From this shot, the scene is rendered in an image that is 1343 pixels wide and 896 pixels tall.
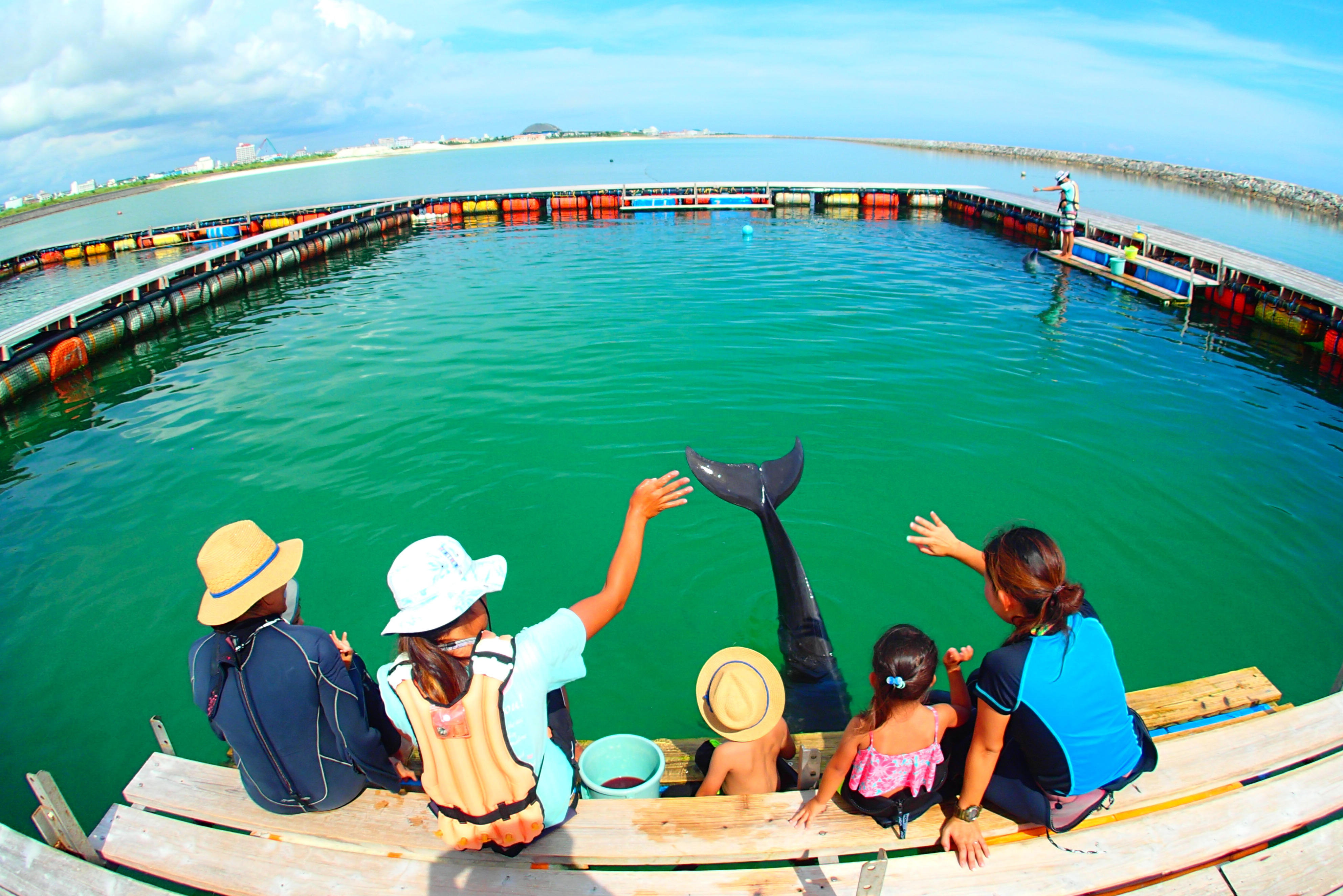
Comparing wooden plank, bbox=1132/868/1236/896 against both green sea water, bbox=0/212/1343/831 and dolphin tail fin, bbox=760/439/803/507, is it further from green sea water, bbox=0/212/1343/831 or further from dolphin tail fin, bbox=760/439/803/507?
dolphin tail fin, bbox=760/439/803/507

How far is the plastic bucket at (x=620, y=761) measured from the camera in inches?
169

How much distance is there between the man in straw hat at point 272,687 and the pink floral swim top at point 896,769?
2511mm

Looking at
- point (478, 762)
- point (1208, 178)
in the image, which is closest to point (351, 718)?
point (478, 762)

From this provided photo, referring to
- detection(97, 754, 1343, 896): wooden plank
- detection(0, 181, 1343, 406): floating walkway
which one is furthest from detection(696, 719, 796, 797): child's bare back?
detection(0, 181, 1343, 406): floating walkway

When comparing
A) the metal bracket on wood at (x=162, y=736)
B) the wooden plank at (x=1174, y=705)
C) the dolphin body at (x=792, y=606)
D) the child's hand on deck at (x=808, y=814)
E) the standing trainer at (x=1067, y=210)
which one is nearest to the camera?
the child's hand on deck at (x=808, y=814)

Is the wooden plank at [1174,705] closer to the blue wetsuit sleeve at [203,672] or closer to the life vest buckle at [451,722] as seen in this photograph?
the life vest buckle at [451,722]

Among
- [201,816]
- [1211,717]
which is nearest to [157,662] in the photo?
[201,816]

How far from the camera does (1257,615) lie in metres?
7.14

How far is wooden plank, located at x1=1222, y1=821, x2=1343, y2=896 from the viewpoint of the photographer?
320cm

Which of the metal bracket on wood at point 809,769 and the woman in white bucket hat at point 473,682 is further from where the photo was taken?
the metal bracket on wood at point 809,769

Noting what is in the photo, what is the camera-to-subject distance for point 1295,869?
328 cm

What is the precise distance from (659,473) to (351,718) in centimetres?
676

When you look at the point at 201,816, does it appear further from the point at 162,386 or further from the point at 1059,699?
the point at 162,386

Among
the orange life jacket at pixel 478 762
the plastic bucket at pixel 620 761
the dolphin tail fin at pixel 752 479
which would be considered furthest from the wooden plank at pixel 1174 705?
the dolphin tail fin at pixel 752 479
